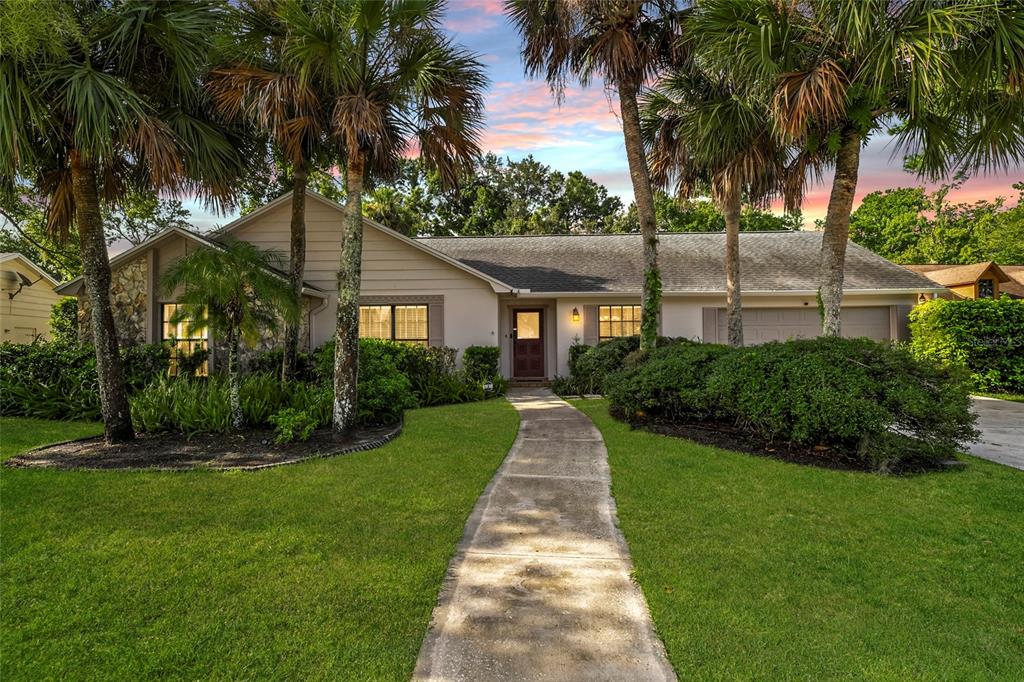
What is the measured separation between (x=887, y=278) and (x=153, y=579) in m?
17.9

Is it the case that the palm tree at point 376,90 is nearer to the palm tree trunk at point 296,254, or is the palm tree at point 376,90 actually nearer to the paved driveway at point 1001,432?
the palm tree trunk at point 296,254

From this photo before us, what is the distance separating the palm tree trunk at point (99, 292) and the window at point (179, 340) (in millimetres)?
4009

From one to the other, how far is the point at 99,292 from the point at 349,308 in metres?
3.23

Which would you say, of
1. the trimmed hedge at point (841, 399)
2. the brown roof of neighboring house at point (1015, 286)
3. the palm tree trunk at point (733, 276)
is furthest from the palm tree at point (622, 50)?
the brown roof of neighboring house at point (1015, 286)

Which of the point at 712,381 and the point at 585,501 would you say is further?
the point at 712,381

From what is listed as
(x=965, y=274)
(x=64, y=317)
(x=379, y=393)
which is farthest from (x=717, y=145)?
(x=64, y=317)

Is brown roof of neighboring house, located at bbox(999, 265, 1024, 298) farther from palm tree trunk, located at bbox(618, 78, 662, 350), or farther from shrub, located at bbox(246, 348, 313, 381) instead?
shrub, located at bbox(246, 348, 313, 381)

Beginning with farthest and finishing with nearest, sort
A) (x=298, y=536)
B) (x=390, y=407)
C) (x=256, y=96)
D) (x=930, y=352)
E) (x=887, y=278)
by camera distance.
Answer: (x=887, y=278) → (x=930, y=352) → (x=390, y=407) → (x=256, y=96) → (x=298, y=536)

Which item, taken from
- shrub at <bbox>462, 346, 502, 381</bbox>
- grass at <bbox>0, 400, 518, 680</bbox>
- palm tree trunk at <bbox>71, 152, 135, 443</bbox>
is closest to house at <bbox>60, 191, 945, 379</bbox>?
shrub at <bbox>462, 346, 502, 381</bbox>

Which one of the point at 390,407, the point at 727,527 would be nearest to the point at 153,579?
the point at 727,527

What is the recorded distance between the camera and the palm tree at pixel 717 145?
29.8ft

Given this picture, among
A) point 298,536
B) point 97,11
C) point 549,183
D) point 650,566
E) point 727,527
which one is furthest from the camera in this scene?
point 549,183

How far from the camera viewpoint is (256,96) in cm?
726

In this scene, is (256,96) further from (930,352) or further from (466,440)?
(930,352)
